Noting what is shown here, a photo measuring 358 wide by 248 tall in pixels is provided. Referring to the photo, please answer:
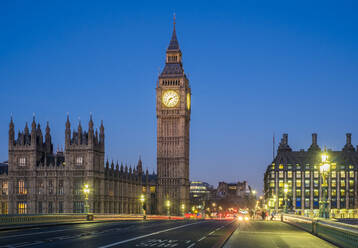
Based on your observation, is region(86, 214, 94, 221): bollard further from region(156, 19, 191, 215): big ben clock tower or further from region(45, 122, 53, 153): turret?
region(156, 19, 191, 215): big ben clock tower

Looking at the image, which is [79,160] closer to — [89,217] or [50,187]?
[50,187]

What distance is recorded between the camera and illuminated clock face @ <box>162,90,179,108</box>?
484 ft

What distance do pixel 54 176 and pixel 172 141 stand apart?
1980 inches

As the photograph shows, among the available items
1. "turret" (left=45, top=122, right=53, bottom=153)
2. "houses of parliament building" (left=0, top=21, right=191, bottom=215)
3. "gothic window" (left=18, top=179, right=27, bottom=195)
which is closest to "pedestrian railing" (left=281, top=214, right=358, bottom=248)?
"houses of parliament building" (left=0, top=21, right=191, bottom=215)

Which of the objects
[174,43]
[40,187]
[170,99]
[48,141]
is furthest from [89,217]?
[174,43]

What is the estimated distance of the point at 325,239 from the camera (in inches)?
1326

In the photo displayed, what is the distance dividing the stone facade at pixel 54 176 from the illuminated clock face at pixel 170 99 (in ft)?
141

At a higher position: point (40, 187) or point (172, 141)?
point (172, 141)

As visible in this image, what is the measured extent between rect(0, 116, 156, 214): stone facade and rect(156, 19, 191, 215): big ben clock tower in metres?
38.4

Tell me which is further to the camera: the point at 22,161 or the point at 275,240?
the point at 22,161

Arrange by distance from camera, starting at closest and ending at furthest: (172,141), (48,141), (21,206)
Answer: (21,206)
(48,141)
(172,141)

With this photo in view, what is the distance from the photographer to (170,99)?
14750cm

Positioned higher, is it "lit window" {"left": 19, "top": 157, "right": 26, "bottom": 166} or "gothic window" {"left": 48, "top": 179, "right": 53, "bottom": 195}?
"lit window" {"left": 19, "top": 157, "right": 26, "bottom": 166}

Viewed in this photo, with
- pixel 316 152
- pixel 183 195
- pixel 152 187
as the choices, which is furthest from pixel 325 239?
pixel 316 152
